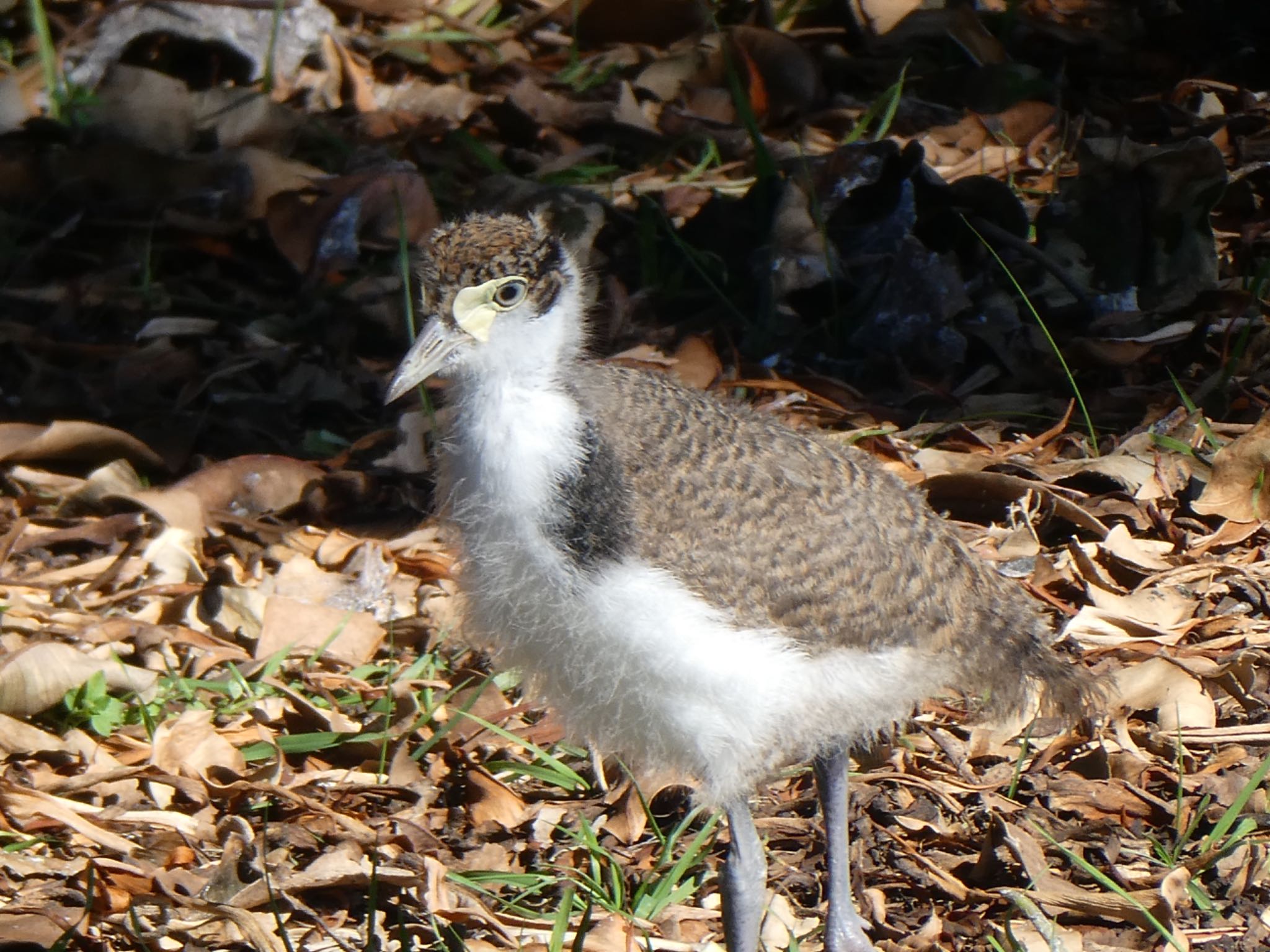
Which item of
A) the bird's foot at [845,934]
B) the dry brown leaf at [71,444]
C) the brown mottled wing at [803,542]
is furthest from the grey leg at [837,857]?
the dry brown leaf at [71,444]

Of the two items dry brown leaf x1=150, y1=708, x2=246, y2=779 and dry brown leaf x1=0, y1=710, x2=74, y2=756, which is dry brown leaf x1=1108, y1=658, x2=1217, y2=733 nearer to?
dry brown leaf x1=150, y1=708, x2=246, y2=779

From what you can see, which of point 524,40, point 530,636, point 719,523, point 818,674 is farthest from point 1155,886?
point 524,40

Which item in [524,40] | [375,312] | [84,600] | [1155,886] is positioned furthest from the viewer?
[524,40]

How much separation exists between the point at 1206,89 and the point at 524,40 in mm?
2669

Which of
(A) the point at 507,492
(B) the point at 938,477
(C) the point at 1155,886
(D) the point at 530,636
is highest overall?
(A) the point at 507,492

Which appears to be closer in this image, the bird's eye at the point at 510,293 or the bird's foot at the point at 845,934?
the bird's eye at the point at 510,293

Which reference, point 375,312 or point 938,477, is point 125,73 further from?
point 938,477

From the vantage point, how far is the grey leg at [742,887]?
9.96ft

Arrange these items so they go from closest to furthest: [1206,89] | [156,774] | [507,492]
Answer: [507,492], [156,774], [1206,89]

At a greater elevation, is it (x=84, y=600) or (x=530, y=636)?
(x=530, y=636)

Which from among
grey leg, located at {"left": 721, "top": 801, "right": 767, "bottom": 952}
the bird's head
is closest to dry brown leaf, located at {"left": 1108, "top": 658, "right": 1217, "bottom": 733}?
grey leg, located at {"left": 721, "top": 801, "right": 767, "bottom": 952}

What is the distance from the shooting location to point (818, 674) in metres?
3.05

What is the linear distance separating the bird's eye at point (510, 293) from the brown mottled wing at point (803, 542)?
22 cm

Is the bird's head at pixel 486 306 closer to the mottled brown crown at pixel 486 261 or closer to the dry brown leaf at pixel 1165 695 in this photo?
the mottled brown crown at pixel 486 261
